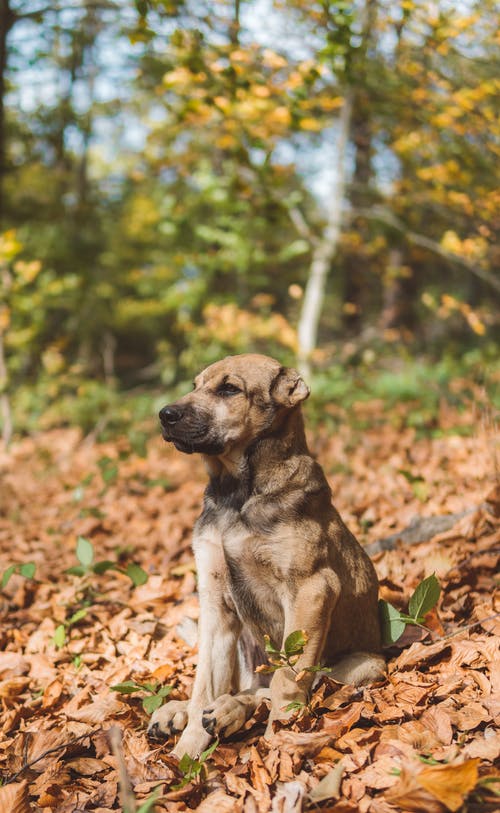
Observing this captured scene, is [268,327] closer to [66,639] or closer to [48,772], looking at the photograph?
[66,639]

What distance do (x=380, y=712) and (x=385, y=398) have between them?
849cm

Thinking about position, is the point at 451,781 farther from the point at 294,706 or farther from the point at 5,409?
the point at 5,409

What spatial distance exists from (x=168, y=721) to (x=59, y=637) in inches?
50.6

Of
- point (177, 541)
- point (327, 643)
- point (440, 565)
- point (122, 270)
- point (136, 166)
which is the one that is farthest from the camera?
point (136, 166)

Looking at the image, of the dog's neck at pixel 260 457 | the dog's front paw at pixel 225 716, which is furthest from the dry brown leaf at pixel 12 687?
the dog's neck at pixel 260 457

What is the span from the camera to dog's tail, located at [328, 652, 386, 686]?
3.28 meters

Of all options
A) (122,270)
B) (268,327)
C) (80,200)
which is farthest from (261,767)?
(122,270)

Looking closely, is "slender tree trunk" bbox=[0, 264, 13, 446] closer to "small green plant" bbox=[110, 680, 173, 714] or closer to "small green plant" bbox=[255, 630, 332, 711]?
"small green plant" bbox=[110, 680, 173, 714]

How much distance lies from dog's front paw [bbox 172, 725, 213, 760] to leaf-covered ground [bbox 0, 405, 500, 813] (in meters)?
0.09

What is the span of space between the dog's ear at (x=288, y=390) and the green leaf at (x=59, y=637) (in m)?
2.29

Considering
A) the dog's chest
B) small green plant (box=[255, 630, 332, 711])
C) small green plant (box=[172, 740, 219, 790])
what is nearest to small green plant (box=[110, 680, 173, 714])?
small green plant (box=[172, 740, 219, 790])

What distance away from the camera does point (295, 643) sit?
2842 mm

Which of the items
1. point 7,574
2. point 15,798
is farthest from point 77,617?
point 15,798

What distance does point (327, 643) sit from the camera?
3.35 metres
